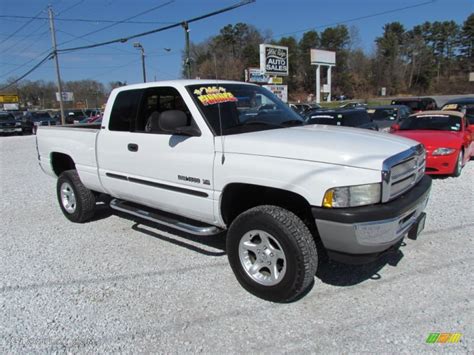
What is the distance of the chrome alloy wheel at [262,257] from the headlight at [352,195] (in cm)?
64

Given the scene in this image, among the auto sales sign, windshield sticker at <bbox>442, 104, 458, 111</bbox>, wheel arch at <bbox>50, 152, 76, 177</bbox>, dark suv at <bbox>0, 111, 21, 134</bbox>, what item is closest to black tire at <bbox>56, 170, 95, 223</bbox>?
wheel arch at <bbox>50, 152, 76, 177</bbox>

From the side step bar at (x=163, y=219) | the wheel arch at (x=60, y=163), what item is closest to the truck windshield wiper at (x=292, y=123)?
the side step bar at (x=163, y=219)

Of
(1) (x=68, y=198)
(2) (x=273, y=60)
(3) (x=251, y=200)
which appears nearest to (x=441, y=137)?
(3) (x=251, y=200)

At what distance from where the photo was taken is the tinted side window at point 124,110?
14.8ft

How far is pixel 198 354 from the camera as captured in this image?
273 centimetres

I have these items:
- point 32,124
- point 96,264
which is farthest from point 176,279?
point 32,124

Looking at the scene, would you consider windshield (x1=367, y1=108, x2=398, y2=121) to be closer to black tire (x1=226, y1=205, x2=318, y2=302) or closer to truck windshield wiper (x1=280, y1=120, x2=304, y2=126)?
truck windshield wiper (x1=280, y1=120, x2=304, y2=126)

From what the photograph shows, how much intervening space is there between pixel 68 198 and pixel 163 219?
2.43m

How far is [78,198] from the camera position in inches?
215

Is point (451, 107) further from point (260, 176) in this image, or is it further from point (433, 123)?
point (260, 176)

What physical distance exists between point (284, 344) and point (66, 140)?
4265 mm

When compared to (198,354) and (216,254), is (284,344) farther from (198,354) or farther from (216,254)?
(216,254)

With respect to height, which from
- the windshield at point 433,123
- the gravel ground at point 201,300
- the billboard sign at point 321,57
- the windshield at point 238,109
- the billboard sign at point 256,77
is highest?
the billboard sign at point 321,57

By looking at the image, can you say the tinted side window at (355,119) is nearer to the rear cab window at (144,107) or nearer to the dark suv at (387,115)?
the dark suv at (387,115)
